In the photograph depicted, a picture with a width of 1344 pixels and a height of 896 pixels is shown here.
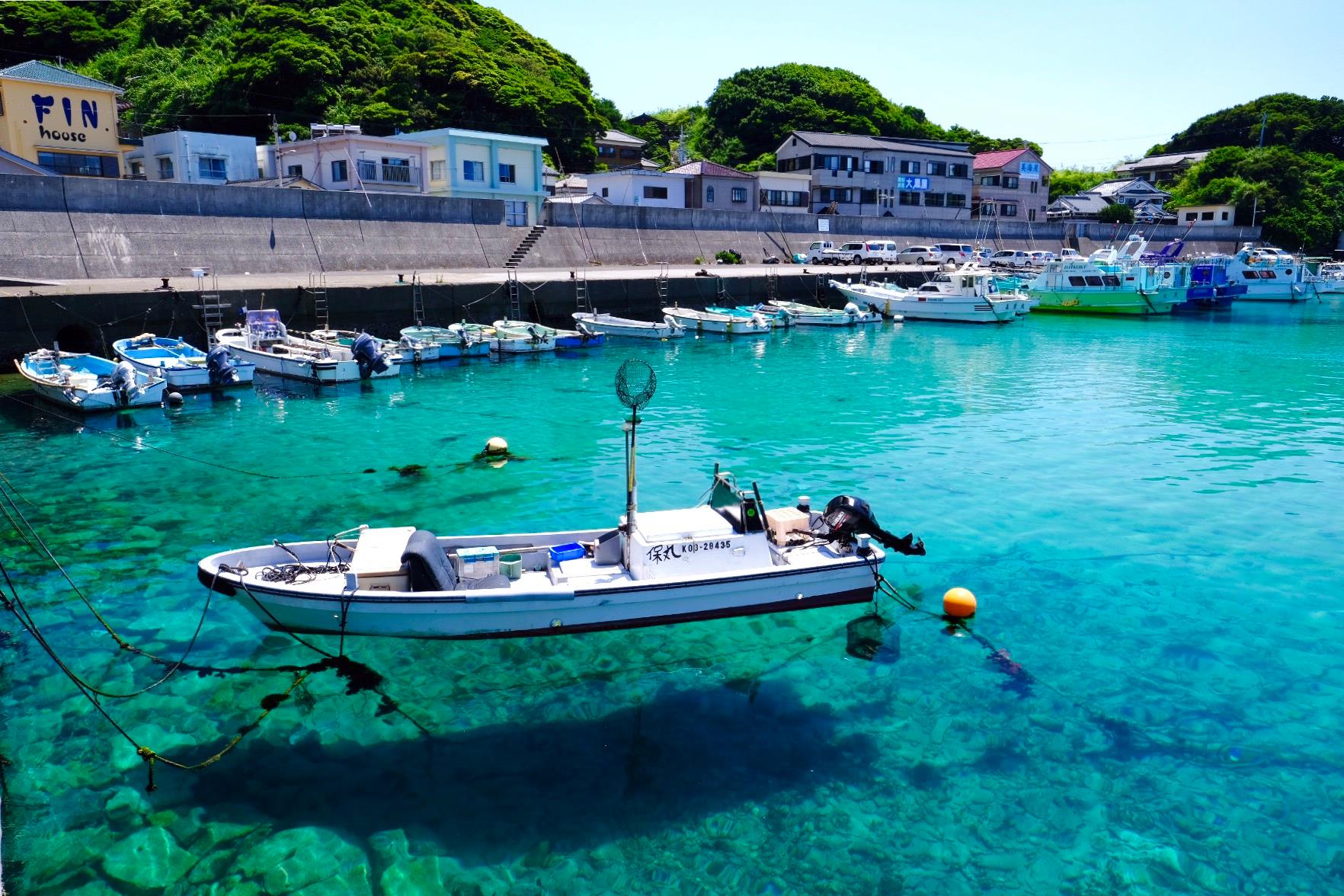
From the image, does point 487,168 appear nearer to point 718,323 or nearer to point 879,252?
point 718,323

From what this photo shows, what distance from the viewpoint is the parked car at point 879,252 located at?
57188 millimetres

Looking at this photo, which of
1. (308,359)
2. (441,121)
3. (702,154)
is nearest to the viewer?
(308,359)

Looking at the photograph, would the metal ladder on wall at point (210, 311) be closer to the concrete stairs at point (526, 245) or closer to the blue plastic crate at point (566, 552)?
the concrete stairs at point (526, 245)

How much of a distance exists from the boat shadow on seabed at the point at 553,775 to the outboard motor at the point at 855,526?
229cm

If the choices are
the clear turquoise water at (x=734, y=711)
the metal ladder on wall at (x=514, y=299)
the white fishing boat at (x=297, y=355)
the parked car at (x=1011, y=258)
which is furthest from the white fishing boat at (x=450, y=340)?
the parked car at (x=1011, y=258)

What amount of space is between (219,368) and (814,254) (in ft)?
129

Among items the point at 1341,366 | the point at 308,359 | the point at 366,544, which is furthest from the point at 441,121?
the point at 366,544

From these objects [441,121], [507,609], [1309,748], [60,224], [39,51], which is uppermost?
[39,51]

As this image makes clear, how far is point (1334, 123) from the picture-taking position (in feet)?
292

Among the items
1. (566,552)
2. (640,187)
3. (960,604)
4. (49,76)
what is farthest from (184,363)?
(640,187)

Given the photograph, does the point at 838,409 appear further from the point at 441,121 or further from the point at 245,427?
the point at 441,121

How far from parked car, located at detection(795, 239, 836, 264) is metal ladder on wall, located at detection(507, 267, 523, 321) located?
2419 centimetres

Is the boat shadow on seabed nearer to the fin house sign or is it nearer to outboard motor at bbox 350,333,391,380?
outboard motor at bbox 350,333,391,380

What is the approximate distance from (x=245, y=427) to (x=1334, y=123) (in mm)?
106546
